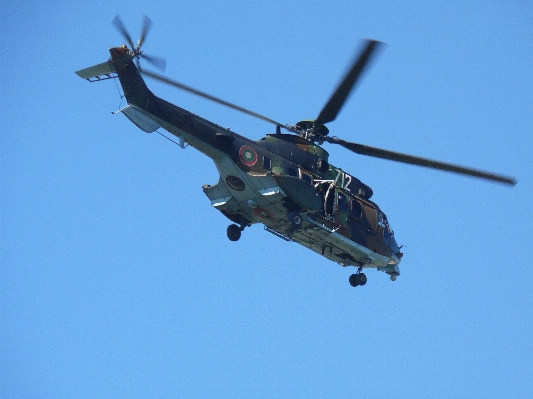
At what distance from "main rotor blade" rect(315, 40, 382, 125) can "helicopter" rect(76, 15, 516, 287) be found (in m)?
0.03

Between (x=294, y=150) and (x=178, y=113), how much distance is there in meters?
4.51

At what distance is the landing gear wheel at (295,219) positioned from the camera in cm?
3028

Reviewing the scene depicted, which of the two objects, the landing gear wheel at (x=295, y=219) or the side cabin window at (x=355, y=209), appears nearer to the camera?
the landing gear wheel at (x=295, y=219)

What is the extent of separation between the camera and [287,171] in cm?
3083

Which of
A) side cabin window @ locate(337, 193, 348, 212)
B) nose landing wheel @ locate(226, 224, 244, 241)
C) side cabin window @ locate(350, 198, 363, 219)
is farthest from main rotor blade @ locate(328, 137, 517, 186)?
nose landing wheel @ locate(226, 224, 244, 241)

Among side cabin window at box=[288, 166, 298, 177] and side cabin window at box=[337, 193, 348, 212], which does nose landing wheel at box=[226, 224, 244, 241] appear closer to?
side cabin window at box=[288, 166, 298, 177]

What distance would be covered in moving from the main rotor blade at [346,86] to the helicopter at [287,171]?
29 millimetres

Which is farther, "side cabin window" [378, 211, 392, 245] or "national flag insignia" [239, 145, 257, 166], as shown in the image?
"side cabin window" [378, 211, 392, 245]

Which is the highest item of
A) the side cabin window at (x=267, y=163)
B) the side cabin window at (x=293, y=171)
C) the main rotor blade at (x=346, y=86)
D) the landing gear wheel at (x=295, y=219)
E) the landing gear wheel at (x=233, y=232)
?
the main rotor blade at (x=346, y=86)

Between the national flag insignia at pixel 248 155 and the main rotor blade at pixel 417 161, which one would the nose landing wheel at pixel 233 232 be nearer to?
the national flag insignia at pixel 248 155

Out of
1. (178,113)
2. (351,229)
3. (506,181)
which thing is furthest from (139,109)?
(506,181)

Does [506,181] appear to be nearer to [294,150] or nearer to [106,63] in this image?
[294,150]

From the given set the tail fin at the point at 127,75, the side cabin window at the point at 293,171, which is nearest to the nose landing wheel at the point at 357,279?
the side cabin window at the point at 293,171

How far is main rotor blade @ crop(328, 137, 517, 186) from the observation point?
101ft
